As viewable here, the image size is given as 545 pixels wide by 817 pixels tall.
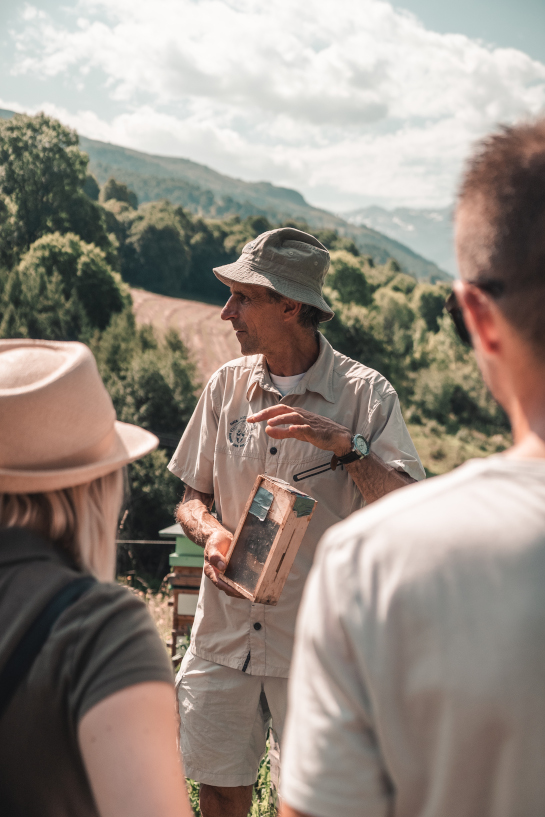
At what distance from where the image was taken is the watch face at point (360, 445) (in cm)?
298

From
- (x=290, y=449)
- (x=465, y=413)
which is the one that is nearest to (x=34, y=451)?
(x=290, y=449)

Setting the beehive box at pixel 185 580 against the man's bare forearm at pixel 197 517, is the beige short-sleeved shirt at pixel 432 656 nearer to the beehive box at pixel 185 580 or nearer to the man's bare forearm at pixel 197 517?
the man's bare forearm at pixel 197 517

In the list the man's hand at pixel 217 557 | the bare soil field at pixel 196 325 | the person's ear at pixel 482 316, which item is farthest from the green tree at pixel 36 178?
the person's ear at pixel 482 316

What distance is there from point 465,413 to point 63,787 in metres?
75.4

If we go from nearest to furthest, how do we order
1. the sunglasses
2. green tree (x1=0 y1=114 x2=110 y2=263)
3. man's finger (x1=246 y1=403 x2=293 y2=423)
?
the sunglasses → man's finger (x1=246 y1=403 x2=293 y2=423) → green tree (x1=0 y1=114 x2=110 y2=263)

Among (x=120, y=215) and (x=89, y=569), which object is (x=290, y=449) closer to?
(x=89, y=569)

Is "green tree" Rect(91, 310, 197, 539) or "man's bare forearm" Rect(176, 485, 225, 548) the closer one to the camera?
"man's bare forearm" Rect(176, 485, 225, 548)

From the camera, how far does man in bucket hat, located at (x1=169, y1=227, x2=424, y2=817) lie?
3102 mm

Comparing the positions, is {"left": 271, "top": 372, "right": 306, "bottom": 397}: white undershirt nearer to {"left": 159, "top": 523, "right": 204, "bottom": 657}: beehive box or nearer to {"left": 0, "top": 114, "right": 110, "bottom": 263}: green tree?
{"left": 159, "top": 523, "right": 204, "bottom": 657}: beehive box

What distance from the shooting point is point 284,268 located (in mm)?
3404

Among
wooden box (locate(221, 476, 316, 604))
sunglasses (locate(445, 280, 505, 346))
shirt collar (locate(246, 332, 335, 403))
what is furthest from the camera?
shirt collar (locate(246, 332, 335, 403))

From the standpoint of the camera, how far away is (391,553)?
3.31 feet

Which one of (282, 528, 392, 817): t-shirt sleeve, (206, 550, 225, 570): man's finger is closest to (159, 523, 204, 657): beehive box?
(206, 550, 225, 570): man's finger

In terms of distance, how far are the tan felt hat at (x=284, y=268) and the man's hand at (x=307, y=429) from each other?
645 millimetres
